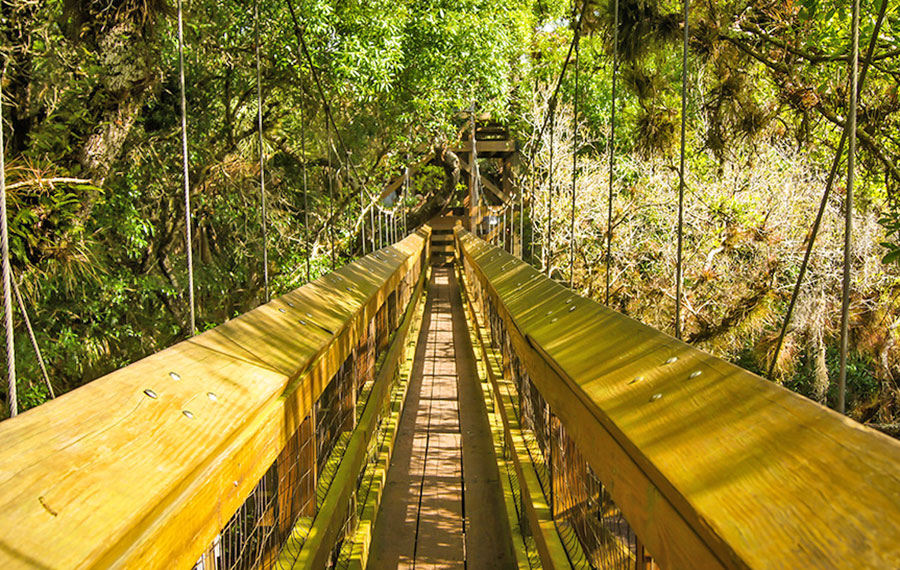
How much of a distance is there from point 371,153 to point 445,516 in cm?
1044

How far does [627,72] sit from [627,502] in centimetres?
546

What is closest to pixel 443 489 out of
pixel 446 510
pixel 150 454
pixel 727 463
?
pixel 446 510

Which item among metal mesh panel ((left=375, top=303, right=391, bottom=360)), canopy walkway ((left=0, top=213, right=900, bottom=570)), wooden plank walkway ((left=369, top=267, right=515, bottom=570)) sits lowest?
wooden plank walkway ((left=369, top=267, right=515, bottom=570))

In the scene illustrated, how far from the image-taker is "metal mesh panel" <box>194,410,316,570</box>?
59.0 inches

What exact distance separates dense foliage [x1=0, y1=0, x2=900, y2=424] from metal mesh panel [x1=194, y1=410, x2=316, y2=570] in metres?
2.19

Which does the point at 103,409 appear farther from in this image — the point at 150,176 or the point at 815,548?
the point at 150,176

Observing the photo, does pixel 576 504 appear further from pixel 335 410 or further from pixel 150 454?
pixel 150 454

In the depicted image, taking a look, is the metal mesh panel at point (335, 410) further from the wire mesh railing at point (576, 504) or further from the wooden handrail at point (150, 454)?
the wooden handrail at point (150, 454)

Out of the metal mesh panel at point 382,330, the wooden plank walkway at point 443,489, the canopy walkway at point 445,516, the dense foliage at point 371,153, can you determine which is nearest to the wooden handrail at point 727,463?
the canopy walkway at point 445,516

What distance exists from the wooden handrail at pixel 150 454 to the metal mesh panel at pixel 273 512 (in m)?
0.16

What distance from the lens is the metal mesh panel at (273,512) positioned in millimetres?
1499

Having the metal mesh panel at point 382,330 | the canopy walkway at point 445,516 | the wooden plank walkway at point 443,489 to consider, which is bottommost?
the wooden plank walkway at point 443,489

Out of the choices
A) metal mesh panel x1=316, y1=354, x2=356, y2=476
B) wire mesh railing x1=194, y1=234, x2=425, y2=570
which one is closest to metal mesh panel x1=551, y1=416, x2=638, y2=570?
wire mesh railing x1=194, y1=234, x2=425, y2=570

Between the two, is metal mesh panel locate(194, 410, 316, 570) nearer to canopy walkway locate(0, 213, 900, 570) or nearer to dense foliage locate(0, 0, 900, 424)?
canopy walkway locate(0, 213, 900, 570)
